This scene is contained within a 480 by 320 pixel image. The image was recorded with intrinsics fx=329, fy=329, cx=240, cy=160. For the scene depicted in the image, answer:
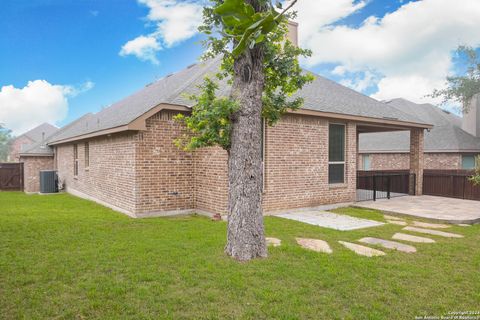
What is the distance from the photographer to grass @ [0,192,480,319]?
3.35 m

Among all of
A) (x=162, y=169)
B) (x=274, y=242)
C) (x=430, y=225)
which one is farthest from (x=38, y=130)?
(x=430, y=225)

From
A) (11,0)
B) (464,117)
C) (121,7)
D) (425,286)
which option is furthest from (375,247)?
(464,117)

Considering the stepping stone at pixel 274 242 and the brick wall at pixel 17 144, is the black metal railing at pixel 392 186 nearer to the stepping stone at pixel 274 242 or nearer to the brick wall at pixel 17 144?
the stepping stone at pixel 274 242

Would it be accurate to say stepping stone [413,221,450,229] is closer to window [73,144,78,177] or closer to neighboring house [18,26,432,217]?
neighboring house [18,26,432,217]

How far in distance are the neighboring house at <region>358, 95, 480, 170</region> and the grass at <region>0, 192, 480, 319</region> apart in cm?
1577

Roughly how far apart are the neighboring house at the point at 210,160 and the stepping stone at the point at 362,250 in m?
3.18

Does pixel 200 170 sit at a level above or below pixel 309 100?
below

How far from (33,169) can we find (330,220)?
630 inches

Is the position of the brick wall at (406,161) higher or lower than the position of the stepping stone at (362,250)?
higher

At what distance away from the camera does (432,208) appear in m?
9.79

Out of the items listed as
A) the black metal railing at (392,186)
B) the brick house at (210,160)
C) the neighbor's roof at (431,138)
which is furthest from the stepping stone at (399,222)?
the neighbor's roof at (431,138)

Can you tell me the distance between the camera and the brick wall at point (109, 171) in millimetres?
8727

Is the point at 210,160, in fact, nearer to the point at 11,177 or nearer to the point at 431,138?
the point at 11,177

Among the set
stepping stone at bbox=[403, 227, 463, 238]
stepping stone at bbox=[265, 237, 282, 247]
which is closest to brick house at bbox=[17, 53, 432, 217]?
stepping stone at bbox=[265, 237, 282, 247]
